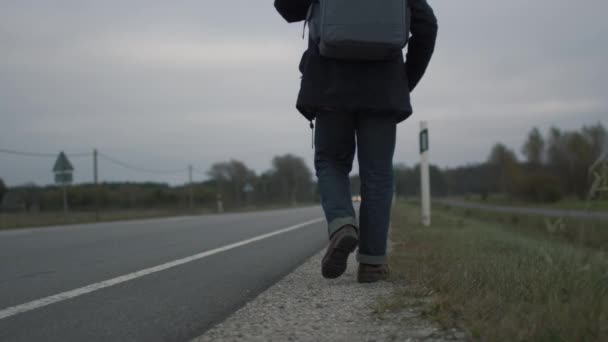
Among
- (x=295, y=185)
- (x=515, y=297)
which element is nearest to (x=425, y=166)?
(x=515, y=297)

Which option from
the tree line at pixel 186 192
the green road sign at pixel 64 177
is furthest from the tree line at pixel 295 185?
the green road sign at pixel 64 177

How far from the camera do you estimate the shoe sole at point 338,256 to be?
2.81m

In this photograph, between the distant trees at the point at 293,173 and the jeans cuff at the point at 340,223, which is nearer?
the jeans cuff at the point at 340,223

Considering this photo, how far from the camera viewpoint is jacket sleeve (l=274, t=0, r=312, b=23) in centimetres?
316

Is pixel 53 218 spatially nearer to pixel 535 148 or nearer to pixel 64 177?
pixel 64 177

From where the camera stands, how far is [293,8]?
3.19 m

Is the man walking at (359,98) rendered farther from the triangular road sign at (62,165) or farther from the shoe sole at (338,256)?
the triangular road sign at (62,165)

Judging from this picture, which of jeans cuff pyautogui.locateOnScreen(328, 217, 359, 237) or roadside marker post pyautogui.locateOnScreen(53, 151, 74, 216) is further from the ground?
roadside marker post pyautogui.locateOnScreen(53, 151, 74, 216)

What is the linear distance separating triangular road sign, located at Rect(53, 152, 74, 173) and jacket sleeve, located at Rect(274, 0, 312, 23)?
18.7 m

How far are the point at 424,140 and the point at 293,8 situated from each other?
6325 millimetres

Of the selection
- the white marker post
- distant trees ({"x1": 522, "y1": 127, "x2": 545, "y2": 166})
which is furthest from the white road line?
distant trees ({"x1": 522, "y1": 127, "x2": 545, "y2": 166})

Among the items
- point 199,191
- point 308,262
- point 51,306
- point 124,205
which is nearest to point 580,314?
point 51,306

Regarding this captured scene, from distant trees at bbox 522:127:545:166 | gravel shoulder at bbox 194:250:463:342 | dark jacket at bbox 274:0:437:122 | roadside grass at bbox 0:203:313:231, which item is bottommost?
roadside grass at bbox 0:203:313:231

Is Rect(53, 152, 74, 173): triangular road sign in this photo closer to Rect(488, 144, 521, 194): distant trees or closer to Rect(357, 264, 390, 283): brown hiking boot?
Rect(357, 264, 390, 283): brown hiking boot
